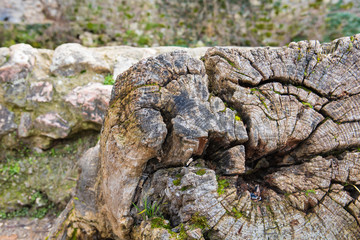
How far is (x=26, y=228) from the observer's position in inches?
146

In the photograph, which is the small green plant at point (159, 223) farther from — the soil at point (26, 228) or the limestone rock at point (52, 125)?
the limestone rock at point (52, 125)

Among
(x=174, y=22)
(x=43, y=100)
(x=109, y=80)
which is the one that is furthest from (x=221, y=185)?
(x=174, y=22)

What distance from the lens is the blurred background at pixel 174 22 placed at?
661cm

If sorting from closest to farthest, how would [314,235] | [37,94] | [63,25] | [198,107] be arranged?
[314,235] → [198,107] → [37,94] → [63,25]

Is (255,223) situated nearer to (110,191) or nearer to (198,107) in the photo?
(198,107)

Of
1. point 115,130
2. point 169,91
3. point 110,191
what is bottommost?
point 110,191

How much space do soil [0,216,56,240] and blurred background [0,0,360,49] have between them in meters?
4.21

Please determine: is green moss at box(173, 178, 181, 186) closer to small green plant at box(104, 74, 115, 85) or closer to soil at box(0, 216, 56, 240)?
soil at box(0, 216, 56, 240)

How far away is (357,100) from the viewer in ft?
6.07

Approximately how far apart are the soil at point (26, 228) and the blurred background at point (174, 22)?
4210mm

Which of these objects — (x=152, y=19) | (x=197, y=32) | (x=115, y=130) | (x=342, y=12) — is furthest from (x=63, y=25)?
(x=342, y=12)

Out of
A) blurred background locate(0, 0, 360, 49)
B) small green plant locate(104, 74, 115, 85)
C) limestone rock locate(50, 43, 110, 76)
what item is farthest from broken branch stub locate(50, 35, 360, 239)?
blurred background locate(0, 0, 360, 49)

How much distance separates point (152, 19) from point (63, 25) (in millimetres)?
2244

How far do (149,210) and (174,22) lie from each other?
6.63 meters
